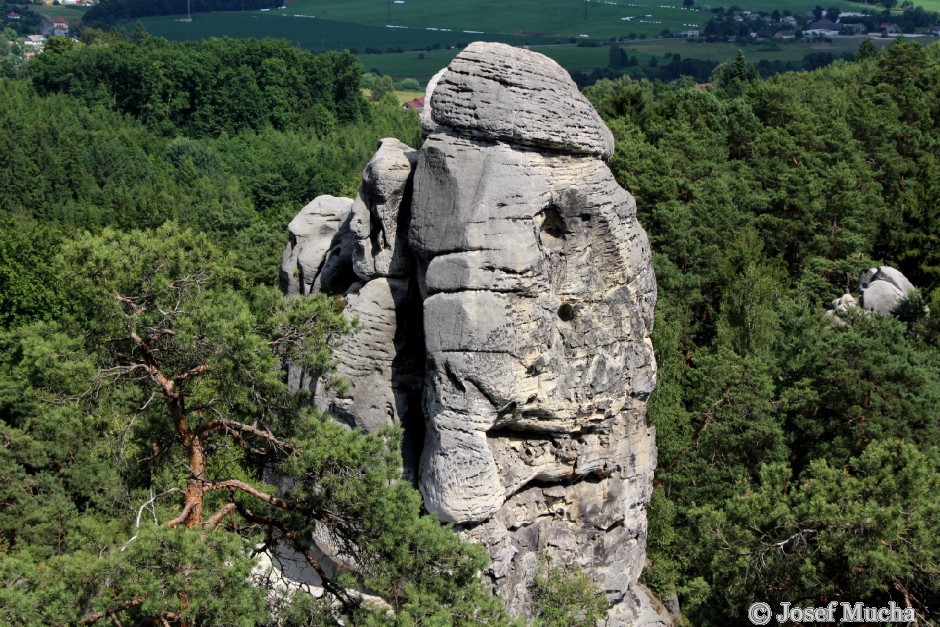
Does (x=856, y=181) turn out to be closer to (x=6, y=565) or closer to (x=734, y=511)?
(x=734, y=511)

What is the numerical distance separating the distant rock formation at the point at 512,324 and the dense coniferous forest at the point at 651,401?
1903 millimetres

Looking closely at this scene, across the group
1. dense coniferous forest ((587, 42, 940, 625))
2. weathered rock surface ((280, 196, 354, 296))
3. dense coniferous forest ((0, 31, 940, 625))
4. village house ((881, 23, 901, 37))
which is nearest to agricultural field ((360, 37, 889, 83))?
village house ((881, 23, 901, 37))

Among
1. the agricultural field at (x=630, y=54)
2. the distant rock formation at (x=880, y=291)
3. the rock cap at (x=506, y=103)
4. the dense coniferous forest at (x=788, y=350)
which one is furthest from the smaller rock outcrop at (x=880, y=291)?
the agricultural field at (x=630, y=54)

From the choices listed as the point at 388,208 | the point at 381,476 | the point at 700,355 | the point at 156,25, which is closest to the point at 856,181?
the point at 700,355

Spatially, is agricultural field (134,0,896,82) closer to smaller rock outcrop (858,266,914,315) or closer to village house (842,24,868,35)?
village house (842,24,868,35)

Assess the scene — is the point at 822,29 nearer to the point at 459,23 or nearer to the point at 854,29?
the point at 854,29

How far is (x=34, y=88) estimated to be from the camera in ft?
295

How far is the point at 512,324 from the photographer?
2169cm

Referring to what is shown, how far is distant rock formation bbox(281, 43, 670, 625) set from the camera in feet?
71.0

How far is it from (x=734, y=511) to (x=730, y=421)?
17.3ft

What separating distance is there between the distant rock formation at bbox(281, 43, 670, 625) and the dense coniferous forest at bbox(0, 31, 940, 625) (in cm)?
190

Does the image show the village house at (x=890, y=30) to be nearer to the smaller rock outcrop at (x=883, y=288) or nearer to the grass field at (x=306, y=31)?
the grass field at (x=306, y=31)

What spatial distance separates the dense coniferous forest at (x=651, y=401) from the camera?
61.2 feet

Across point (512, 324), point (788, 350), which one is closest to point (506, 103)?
point (512, 324)
